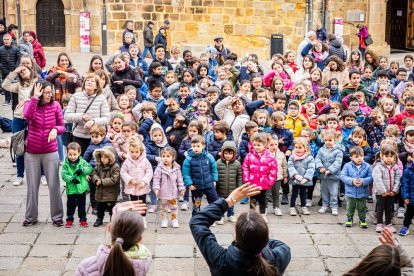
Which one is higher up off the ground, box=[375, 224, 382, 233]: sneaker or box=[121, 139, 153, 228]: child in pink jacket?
box=[121, 139, 153, 228]: child in pink jacket

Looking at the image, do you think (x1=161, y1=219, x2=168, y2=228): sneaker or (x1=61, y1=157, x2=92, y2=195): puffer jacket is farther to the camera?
(x1=161, y1=219, x2=168, y2=228): sneaker

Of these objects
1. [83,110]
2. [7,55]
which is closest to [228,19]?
[7,55]

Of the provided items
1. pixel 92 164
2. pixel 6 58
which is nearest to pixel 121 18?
pixel 6 58

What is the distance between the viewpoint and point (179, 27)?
83.5 ft

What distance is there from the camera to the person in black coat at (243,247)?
4961 millimetres

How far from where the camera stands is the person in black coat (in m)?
4.96

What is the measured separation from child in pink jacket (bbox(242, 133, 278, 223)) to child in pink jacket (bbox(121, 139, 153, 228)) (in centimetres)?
132

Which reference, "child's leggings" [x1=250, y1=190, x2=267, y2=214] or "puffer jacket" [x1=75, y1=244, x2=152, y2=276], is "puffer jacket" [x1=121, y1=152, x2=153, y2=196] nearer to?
"child's leggings" [x1=250, y1=190, x2=267, y2=214]

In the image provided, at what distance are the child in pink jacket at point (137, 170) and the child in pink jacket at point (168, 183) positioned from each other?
12cm

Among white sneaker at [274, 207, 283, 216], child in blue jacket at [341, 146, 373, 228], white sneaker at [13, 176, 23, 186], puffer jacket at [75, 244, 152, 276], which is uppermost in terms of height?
puffer jacket at [75, 244, 152, 276]

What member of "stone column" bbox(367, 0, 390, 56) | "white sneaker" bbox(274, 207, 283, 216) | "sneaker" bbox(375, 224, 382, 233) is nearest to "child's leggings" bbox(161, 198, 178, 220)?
"white sneaker" bbox(274, 207, 283, 216)

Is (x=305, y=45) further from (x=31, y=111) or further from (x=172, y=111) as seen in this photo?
(x=31, y=111)

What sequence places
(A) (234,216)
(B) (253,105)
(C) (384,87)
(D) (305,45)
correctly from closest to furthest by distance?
1. (A) (234,216)
2. (B) (253,105)
3. (C) (384,87)
4. (D) (305,45)

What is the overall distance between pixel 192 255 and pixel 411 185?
2968 millimetres
